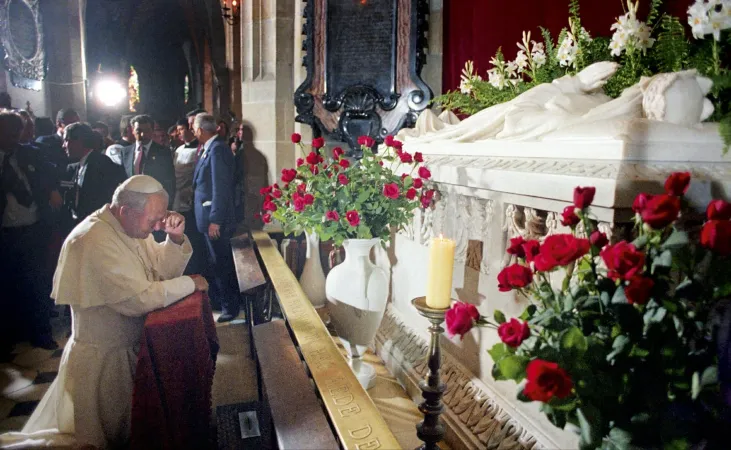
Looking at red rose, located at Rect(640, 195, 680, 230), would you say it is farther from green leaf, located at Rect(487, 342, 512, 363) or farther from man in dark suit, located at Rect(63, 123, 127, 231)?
man in dark suit, located at Rect(63, 123, 127, 231)

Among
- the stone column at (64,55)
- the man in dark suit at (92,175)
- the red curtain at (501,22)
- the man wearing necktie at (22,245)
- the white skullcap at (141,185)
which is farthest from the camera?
the stone column at (64,55)

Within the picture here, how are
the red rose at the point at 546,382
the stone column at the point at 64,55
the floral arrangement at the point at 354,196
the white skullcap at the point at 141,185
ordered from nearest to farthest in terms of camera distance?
1. the red rose at the point at 546,382
2. the floral arrangement at the point at 354,196
3. the white skullcap at the point at 141,185
4. the stone column at the point at 64,55

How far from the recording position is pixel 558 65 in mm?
2490

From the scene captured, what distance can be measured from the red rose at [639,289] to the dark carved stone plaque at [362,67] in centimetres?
326

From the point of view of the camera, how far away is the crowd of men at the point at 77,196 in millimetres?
3674

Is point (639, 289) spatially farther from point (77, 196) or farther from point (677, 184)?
point (77, 196)

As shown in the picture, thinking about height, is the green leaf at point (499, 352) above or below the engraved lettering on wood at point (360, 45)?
below

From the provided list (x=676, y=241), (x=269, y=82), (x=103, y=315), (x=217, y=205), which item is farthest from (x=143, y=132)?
(x=676, y=241)

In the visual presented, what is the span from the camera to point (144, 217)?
7.95 ft

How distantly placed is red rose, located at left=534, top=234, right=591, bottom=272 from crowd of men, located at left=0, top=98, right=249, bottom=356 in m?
3.55

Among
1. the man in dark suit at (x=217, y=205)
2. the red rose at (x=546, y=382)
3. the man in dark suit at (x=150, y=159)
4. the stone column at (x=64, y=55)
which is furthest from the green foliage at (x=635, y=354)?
the stone column at (x=64, y=55)

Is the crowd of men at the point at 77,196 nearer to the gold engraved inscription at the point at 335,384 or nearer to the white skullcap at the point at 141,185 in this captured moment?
the white skullcap at the point at 141,185

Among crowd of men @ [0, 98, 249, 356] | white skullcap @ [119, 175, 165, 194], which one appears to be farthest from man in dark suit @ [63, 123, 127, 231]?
white skullcap @ [119, 175, 165, 194]

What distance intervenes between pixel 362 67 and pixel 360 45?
0.16 metres
